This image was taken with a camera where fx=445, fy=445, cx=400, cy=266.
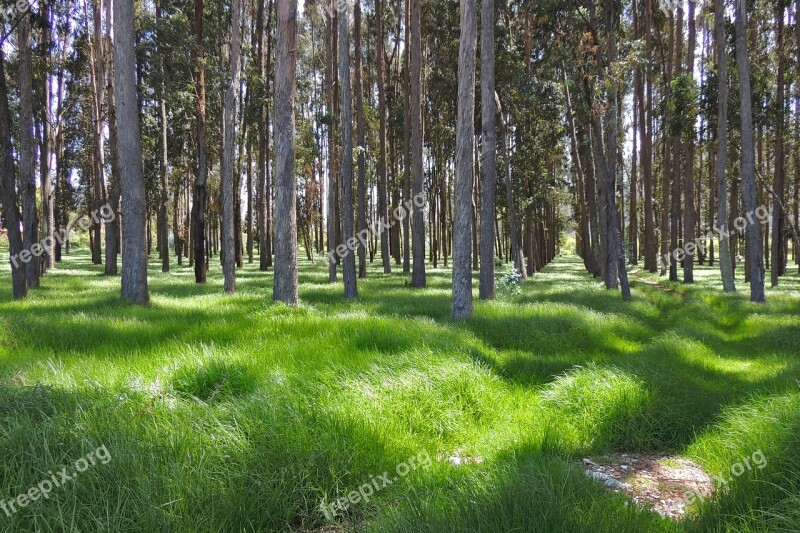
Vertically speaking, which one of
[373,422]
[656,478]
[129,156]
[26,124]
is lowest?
[656,478]

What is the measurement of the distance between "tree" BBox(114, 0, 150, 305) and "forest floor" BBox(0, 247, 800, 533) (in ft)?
5.80

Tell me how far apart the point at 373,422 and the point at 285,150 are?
6829 millimetres

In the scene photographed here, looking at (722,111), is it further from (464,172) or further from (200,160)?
(200,160)

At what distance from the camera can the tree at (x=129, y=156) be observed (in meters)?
8.86

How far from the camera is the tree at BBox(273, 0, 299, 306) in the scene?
8.95m

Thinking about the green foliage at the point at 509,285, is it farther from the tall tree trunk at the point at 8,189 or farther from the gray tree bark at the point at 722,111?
the tall tree trunk at the point at 8,189

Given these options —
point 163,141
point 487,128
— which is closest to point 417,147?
point 487,128

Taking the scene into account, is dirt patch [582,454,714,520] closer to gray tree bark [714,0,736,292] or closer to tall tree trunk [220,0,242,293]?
tall tree trunk [220,0,242,293]

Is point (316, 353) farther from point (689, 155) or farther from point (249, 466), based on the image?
point (689, 155)

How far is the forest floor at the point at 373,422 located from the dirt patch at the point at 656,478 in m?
0.10

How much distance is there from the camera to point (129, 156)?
9.06m

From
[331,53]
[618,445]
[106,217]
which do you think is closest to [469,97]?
[618,445]

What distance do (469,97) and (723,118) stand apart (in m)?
9.98

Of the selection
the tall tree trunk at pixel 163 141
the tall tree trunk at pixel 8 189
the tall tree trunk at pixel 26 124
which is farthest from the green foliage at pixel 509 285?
the tall tree trunk at pixel 163 141
